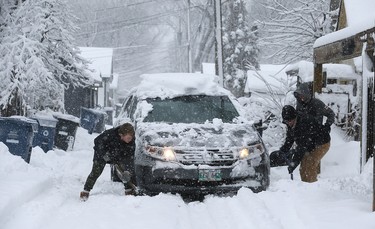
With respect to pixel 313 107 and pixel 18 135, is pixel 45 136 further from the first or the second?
pixel 313 107

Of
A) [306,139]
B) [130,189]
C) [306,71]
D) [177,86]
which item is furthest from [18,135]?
[306,71]

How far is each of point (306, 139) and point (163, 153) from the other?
7.68ft

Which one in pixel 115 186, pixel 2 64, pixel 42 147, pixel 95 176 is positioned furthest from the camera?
pixel 2 64

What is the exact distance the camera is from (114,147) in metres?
6.70

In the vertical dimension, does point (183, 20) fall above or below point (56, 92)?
above

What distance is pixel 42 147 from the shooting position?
40.2ft

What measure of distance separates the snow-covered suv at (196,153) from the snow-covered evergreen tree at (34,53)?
25.6ft

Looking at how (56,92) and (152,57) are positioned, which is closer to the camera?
(56,92)

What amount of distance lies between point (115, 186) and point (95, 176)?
116cm

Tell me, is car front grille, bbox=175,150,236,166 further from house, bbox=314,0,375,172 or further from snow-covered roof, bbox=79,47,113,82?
snow-covered roof, bbox=79,47,113,82

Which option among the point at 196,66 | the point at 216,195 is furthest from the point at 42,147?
the point at 196,66

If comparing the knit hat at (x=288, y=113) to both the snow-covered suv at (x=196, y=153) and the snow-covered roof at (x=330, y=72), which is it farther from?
the snow-covered roof at (x=330, y=72)

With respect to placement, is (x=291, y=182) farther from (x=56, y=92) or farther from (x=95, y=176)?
(x=56, y=92)

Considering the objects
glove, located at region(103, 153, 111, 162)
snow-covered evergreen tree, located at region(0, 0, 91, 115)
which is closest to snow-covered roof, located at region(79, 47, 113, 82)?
snow-covered evergreen tree, located at region(0, 0, 91, 115)
